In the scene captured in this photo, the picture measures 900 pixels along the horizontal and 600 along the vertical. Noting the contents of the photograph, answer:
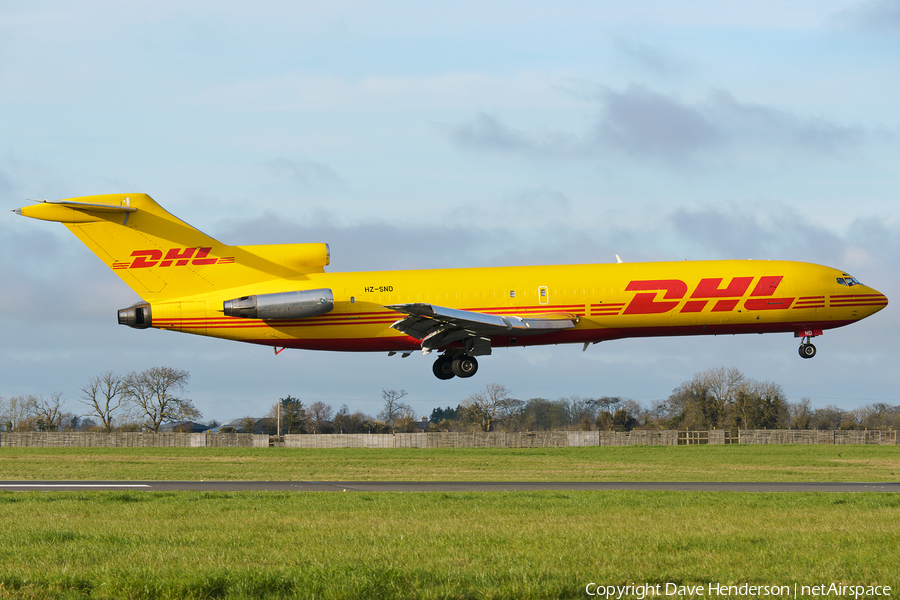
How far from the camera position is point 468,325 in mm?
32781

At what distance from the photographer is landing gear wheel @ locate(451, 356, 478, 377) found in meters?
35.5

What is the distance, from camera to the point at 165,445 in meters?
70.9

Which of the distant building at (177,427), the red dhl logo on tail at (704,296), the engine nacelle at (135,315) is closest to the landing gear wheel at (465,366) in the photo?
the red dhl logo on tail at (704,296)

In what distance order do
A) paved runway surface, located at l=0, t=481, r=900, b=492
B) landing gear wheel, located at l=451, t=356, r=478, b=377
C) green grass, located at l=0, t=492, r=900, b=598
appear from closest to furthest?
green grass, located at l=0, t=492, r=900, b=598 < paved runway surface, located at l=0, t=481, r=900, b=492 < landing gear wheel, located at l=451, t=356, r=478, b=377

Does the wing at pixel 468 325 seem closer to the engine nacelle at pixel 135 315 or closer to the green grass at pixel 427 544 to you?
the engine nacelle at pixel 135 315

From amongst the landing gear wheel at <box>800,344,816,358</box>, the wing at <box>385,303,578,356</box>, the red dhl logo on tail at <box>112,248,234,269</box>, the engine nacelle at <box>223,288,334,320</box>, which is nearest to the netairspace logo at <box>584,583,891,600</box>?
the wing at <box>385,303,578,356</box>

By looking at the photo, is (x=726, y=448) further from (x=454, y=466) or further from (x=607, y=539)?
(x=607, y=539)

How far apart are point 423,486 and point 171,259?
1518 centimetres

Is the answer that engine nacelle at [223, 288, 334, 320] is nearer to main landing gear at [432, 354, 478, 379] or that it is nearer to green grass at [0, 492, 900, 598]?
main landing gear at [432, 354, 478, 379]

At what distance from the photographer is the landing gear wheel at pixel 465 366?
116 feet

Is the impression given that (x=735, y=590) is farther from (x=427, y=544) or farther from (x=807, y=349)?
(x=807, y=349)

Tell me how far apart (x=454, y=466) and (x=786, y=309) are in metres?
18.6

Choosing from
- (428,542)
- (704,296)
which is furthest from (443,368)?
(428,542)

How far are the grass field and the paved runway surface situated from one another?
2.47m
